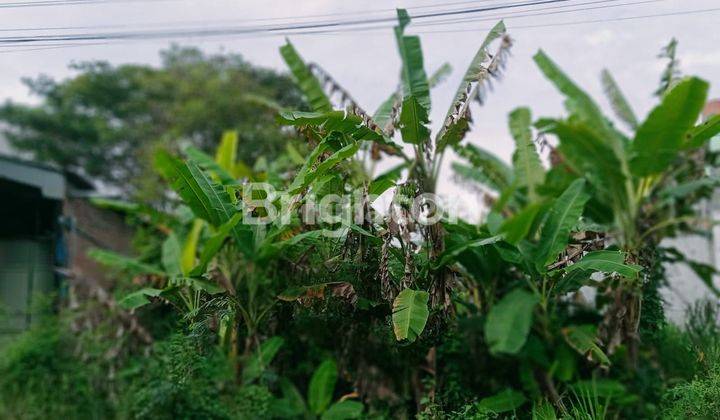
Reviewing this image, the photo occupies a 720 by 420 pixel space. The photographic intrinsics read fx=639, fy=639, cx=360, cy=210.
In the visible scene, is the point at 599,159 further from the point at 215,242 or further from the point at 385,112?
the point at 215,242

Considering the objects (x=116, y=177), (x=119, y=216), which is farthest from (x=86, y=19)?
(x=116, y=177)

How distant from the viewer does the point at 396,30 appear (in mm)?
4570

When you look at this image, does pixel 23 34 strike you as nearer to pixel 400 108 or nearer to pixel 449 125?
pixel 400 108

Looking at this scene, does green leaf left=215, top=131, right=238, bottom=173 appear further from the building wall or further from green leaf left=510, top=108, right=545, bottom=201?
green leaf left=510, top=108, right=545, bottom=201

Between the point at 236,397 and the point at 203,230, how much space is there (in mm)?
2067

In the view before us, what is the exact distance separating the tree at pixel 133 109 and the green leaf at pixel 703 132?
720cm

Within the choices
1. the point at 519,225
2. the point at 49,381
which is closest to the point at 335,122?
the point at 519,225

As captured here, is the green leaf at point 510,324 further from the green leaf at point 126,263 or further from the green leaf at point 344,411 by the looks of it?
the green leaf at point 126,263

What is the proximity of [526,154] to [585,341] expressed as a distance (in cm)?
212

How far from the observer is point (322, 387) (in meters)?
5.32

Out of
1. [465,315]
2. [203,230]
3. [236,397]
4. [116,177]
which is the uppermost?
[116,177]

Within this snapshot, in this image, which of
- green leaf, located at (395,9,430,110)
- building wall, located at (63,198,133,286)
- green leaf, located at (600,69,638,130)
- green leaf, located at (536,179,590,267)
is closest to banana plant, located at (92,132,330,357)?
green leaf, located at (395,9,430,110)

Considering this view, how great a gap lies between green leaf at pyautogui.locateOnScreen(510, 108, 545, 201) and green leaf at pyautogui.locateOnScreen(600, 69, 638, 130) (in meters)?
1.43

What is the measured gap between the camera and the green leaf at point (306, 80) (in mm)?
5332
